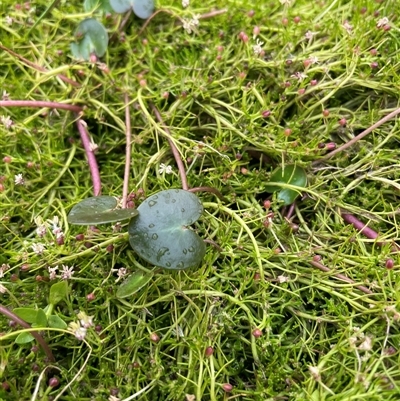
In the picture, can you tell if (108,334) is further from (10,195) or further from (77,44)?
(77,44)

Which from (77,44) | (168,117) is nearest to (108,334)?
(168,117)

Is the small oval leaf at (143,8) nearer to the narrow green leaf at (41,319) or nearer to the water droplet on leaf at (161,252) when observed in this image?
the water droplet on leaf at (161,252)

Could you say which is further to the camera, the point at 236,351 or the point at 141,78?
the point at 141,78

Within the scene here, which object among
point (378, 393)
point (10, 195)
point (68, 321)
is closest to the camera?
point (378, 393)

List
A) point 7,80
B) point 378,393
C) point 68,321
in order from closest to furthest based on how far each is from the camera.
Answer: point 378,393
point 68,321
point 7,80

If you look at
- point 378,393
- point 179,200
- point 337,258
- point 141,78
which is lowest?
point 378,393

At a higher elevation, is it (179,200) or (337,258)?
(179,200)

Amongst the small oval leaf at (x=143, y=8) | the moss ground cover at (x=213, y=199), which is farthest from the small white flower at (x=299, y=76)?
the small oval leaf at (x=143, y=8)

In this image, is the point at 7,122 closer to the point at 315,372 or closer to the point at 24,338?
the point at 24,338
